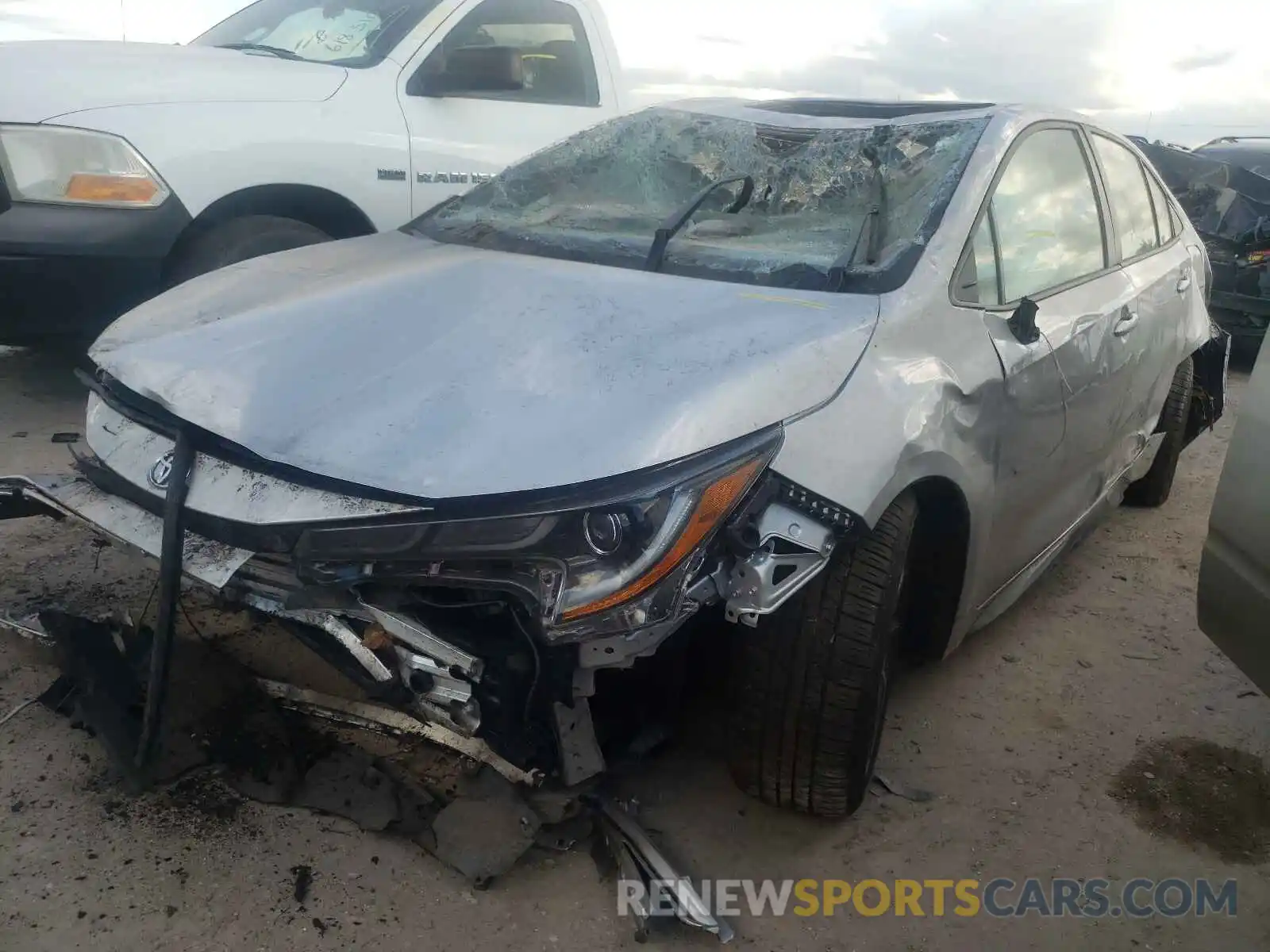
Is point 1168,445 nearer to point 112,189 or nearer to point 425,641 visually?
point 425,641

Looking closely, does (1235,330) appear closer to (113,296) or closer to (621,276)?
(621,276)

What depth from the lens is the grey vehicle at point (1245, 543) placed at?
2043 mm

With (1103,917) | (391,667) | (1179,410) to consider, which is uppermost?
(391,667)

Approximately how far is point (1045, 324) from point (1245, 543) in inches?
35.3

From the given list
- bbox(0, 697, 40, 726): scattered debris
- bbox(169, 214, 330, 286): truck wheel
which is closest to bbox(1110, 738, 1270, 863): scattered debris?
bbox(0, 697, 40, 726): scattered debris

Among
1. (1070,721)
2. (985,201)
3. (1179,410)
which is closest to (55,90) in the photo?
(985,201)

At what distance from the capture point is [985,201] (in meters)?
2.68

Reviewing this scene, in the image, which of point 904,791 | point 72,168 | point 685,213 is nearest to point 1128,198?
point 685,213

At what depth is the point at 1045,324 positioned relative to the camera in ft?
9.16

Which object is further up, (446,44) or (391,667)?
(446,44)

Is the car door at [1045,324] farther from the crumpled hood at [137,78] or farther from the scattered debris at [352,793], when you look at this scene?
the crumpled hood at [137,78]

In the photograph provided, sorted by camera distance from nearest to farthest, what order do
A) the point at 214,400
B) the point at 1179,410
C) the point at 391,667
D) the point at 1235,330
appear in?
the point at 391,667 < the point at 214,400 < the point at 1179,410 < the point at 1235,330

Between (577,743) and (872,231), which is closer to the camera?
(577,743)

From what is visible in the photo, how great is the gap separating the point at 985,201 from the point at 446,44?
280 cm
